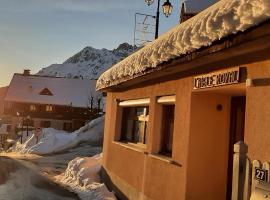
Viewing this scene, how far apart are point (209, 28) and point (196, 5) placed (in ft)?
36.2

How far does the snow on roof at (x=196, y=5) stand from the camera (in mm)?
15666

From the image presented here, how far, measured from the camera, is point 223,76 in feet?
20.7

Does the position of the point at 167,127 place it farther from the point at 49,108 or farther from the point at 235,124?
the point at 49,108

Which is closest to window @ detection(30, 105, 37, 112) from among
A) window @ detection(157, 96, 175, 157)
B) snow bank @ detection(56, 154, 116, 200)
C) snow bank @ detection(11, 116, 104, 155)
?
snow bank @ detection(11, 116, 104, 155)

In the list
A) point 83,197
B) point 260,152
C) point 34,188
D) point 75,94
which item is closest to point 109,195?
point 83,197

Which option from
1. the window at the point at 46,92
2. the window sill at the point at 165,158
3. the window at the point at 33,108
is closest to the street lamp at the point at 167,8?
the window sill at the point at 165,158

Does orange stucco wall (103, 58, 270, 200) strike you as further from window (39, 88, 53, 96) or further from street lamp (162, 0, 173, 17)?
window (39, 88, 53, 96)

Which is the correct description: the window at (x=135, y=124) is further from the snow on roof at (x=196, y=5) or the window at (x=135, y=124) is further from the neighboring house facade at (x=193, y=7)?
the snow on roof at (x=196, y=5)

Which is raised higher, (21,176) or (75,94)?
(75,94)

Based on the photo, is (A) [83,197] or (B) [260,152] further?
(A) [83,197]

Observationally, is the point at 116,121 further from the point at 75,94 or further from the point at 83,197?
the point at 75,94

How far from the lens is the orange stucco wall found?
17.5 feet

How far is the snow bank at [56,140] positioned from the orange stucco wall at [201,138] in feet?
72.4

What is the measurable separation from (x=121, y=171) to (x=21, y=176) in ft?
14.8
